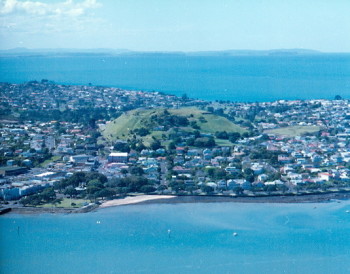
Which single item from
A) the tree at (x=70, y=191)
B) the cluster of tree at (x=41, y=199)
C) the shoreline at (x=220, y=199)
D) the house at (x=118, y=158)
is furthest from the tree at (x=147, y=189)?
the house at (x=118, y=158)

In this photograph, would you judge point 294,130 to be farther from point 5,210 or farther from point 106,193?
point 5,210

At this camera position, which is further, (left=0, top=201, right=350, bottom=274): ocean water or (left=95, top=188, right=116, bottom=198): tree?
(left=95, top=188, right=116, bottom=198): tree

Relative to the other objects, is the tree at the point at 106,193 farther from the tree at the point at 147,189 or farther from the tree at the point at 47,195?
the tree at the point at 47,195

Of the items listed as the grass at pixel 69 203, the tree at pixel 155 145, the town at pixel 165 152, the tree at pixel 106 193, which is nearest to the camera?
the grass at pixel 69 203

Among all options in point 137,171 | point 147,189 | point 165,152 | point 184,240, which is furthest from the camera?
point 165,152

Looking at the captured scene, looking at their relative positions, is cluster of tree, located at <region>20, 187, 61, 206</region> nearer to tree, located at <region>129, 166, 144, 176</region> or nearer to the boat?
the boat

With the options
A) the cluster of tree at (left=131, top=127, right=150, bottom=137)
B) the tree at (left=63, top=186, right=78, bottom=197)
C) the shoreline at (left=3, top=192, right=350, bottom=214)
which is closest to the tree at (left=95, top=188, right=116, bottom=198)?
the shoreline at (left=3, top=192, right=350, bottom=214)

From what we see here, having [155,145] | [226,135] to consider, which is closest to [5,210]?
[155,145]
